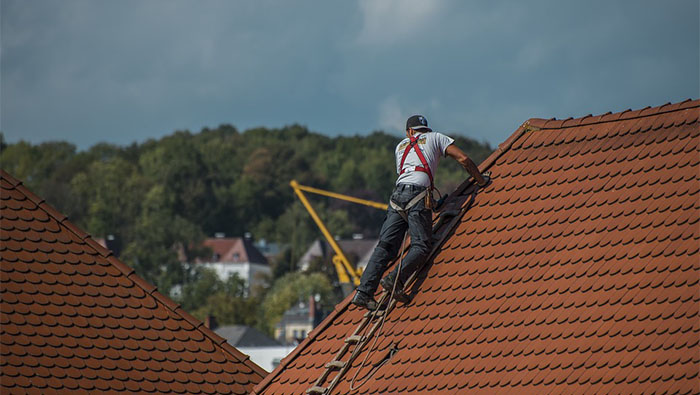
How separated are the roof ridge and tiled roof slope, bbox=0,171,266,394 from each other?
4841 mm

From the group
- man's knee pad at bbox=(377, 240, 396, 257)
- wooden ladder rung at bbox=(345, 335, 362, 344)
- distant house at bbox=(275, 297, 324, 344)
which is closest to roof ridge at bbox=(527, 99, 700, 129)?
man's knee pad at bbox=(377, 240, 396, 257)

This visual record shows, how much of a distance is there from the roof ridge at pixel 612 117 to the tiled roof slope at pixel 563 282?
0.02 meters

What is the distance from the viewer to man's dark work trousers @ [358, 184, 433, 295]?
13.7 metres

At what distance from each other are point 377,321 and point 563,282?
2329 millimetres

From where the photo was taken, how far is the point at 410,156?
46.5ft

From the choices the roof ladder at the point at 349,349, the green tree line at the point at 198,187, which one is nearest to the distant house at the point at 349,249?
the green tree line at the point at 198,187

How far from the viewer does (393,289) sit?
13523mm

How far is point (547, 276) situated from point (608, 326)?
3.88 ft

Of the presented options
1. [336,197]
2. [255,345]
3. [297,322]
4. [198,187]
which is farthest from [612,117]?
[198,187]

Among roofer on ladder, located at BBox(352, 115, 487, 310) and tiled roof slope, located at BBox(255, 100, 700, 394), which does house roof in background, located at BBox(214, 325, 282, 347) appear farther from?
tiled roof slope, located at BBox(255, 100, 700, 394)

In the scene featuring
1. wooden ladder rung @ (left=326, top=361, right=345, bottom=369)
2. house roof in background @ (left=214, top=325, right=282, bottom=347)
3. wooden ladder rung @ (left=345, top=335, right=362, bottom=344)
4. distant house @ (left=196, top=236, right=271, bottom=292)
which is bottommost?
wooden ladder rung @ (left=326, top=361, right=345, bottom=369)

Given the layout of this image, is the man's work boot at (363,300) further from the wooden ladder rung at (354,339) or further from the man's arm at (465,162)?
the man's arm at (465,162)

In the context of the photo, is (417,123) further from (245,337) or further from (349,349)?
(245,337)

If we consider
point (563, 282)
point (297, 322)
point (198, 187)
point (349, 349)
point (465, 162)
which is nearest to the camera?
point (563, 282)
